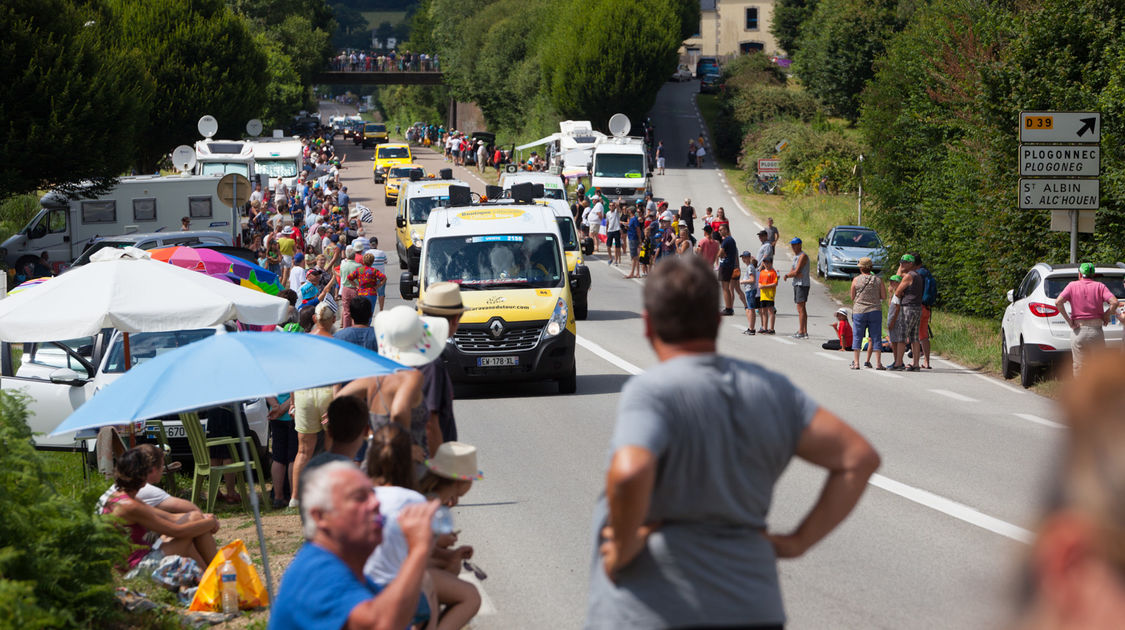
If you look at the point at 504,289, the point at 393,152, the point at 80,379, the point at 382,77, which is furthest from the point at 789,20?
the point at 80,379

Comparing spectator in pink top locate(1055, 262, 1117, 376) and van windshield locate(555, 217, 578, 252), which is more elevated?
van windshield locate(555, 217, 578, 252)

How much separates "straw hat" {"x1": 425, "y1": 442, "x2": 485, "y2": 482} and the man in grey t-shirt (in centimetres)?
221

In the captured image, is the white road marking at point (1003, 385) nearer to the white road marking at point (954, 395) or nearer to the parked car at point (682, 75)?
the white road marking at point (954, 395)

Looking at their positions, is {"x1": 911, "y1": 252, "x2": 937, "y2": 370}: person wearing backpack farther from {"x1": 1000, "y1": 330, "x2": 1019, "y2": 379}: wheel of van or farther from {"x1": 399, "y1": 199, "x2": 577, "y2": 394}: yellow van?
{"x1": 399, "y1": 199, "x2": 577, "y2": 394}: yellow van

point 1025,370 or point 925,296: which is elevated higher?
point 925,296

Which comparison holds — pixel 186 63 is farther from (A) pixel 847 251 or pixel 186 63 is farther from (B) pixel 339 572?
(B) pixel 339 572

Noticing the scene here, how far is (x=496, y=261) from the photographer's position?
1727 centimetres

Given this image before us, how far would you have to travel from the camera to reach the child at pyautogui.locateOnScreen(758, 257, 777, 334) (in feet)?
74.8

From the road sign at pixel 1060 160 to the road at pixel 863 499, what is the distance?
10.2 feet

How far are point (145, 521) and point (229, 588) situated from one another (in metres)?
0.88

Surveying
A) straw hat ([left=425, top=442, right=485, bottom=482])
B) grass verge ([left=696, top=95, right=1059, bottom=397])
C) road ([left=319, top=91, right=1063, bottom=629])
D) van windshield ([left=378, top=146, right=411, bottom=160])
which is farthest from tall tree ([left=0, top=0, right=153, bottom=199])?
van windshield ([left=378, top=146, right=411, bottom=160])

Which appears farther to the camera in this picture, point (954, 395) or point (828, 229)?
point (828, 229)

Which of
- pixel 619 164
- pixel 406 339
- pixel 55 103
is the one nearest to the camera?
pixel 406 339

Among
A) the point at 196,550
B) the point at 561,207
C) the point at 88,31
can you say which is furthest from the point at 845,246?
the point at 196,550
